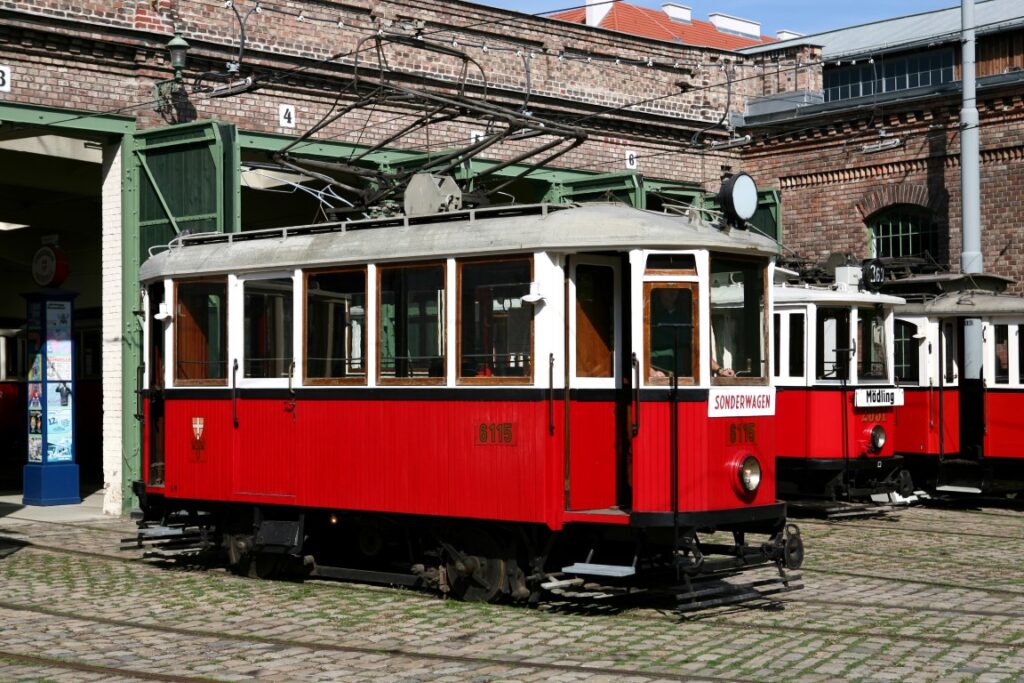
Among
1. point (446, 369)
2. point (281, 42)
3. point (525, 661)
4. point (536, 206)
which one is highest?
point (281, 42)

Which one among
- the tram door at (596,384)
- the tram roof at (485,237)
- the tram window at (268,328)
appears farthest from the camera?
the tram window at (268,328)

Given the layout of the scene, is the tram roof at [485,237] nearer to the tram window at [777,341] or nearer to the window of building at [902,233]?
the tram window at [777,341]

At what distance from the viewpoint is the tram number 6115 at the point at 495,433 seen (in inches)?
392

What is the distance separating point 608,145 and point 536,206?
1358 centimetres

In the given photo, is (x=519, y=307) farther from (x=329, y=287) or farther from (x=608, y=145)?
(x=608, y=145)

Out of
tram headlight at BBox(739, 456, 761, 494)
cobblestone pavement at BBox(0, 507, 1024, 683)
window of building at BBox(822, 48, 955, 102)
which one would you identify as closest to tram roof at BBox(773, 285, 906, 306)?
cobblestone pavement at BBox(0, 507, 1024, 683)

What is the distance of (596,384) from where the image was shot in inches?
393

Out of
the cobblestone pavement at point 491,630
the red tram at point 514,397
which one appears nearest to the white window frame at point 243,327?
the red tram at point 514,397

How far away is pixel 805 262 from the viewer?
2039cm

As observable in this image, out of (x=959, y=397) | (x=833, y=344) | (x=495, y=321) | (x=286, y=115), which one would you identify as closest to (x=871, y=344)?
(x=833, y=344)

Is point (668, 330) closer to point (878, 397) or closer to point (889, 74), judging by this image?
point (878, 397)

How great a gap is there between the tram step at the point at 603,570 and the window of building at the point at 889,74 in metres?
19.5

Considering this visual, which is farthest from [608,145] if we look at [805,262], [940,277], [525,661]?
[525,661]

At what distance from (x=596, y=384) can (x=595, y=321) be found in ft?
1.45
